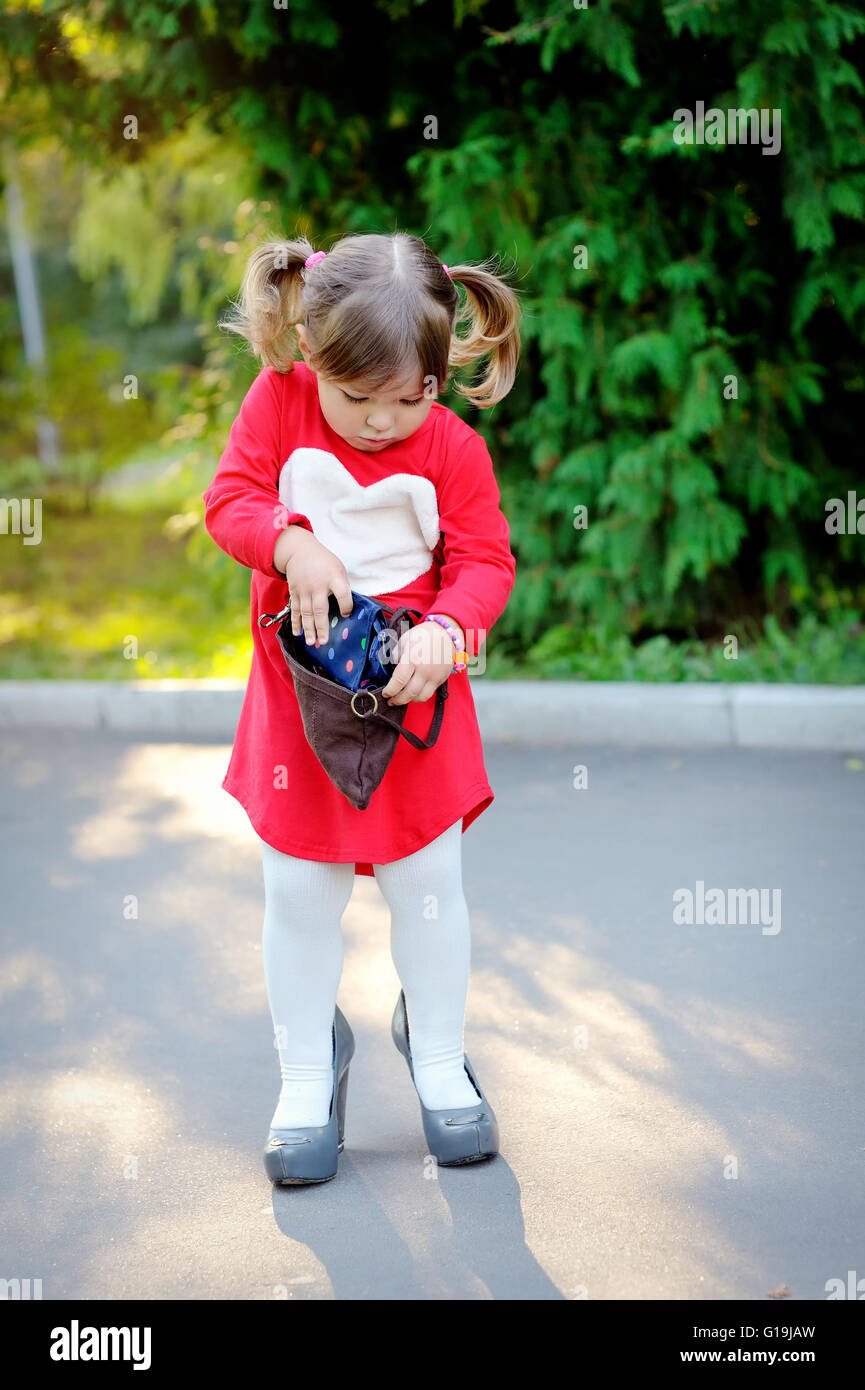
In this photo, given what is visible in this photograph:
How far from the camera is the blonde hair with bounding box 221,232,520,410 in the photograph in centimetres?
219

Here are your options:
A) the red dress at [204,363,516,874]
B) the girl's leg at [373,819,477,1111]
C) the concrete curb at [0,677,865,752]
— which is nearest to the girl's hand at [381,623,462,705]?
the red dress at [204,363,516,874]

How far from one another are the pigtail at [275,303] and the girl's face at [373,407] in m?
0.10

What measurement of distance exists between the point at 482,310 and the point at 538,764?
9.64 ft

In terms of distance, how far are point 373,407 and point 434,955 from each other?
102 centimetres

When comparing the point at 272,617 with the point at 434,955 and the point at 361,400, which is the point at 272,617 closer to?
the point at 361,400

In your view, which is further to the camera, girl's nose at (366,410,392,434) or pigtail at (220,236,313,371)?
pigtail at (220,236,313,371)

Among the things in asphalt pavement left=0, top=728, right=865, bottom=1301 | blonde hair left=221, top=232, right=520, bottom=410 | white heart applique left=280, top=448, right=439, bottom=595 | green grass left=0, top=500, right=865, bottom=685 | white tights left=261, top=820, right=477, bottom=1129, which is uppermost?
blonde hair left=221, top=232, right=520, bottom=410

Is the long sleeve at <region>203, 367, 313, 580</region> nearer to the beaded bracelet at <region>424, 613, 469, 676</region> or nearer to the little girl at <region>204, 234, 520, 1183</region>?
the little girl at <region>204, 234, 520, 1183</region>

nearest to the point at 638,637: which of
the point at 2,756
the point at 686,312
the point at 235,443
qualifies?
the point at 686,312

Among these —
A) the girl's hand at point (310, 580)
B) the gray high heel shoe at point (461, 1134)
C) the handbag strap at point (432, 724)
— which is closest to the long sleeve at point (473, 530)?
the handbag strap at point (432, 724)

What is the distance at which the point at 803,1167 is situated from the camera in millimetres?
2523

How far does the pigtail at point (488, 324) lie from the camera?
8.29 ft

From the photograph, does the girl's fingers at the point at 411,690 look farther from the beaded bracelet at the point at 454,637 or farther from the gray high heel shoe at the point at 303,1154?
the gray high heel shoe at the point at 303,1154

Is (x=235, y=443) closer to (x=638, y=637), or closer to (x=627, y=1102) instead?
(x=627, y=1102)
